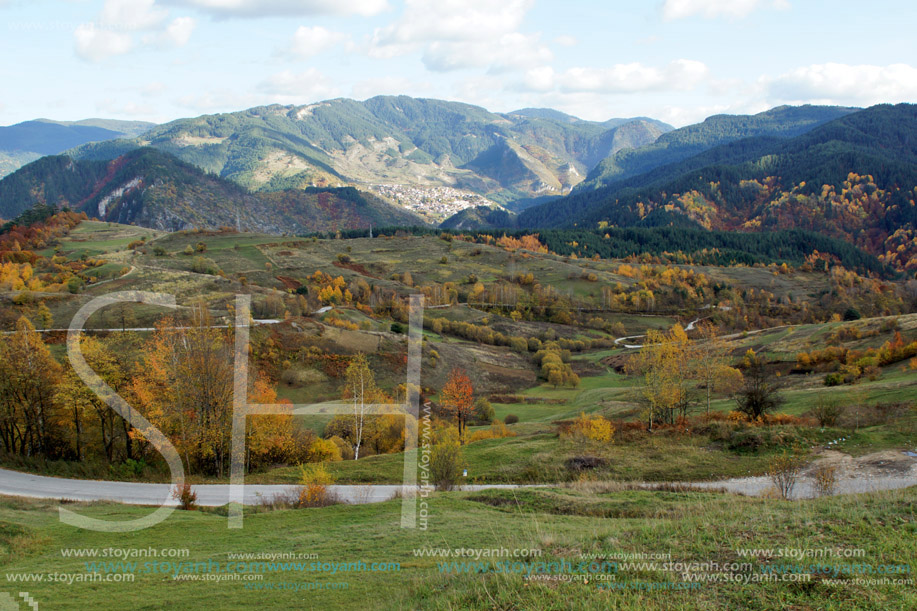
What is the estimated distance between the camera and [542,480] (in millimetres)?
30797

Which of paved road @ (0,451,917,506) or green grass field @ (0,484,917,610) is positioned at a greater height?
green grass field @ (0,484,917,610)

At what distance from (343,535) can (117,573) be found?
6.53 metres

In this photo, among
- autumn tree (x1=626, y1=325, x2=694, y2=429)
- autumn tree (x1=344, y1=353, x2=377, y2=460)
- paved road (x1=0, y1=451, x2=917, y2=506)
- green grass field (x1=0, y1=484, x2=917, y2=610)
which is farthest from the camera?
autumn tree (x1=344, y1=353, x2=377, y2=460)

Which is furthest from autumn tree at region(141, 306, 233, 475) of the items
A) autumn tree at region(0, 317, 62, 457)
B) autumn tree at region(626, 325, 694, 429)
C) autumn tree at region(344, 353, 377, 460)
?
autumn tree at region(626, 325, 694, 429)

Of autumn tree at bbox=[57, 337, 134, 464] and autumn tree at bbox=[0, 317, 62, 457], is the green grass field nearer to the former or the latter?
autumn tree at bbox=[57, 337, 134, 464]

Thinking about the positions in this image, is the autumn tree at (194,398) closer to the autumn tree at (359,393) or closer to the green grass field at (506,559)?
the autumn tree at (359,393)

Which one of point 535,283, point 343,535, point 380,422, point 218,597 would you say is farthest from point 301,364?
point 535,283

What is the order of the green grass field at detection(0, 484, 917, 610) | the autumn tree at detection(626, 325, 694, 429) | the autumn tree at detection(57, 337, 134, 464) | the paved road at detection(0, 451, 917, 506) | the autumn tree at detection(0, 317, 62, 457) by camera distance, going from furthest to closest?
1. the autumn tree at detection(626, 325, 694, 429)
2. the autumn tree at detection(0, 317, 62, 457)
3. the autumn tree at detection(57, 337, 134, 464)
4. the paved road at detection(0, 451, 917, 506)
5. the green grass field at detection(0, 484, 917, 610)

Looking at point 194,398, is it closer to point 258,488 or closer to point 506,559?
point 258,488

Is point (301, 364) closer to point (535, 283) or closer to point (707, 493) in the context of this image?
point (707, 493)

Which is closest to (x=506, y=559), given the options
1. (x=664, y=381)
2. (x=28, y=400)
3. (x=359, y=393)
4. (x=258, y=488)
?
(x=258, y=488)

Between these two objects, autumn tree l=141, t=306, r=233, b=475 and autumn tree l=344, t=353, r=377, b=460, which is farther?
autumn tree l=344, t=353, r=377, b=460

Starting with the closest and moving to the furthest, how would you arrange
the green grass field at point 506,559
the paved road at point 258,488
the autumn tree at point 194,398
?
the green grass field at point 506,559
the paved road at point 258,488
the autumn tree at point 194,398

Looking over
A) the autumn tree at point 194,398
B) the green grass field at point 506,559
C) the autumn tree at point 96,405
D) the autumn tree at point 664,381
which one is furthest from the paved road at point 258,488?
the autumn tree at point 664,381
